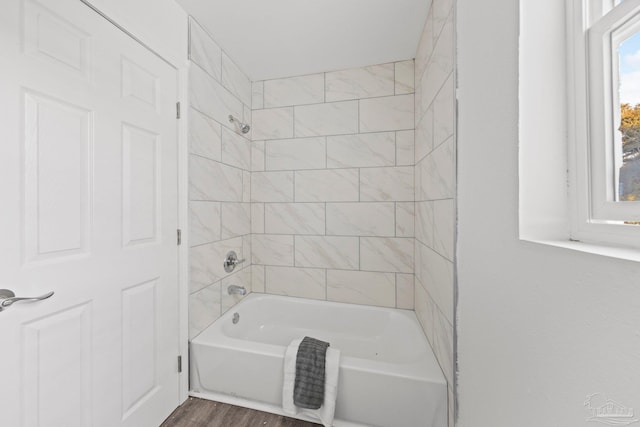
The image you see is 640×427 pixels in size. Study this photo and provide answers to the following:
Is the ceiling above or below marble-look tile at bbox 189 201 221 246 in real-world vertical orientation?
above

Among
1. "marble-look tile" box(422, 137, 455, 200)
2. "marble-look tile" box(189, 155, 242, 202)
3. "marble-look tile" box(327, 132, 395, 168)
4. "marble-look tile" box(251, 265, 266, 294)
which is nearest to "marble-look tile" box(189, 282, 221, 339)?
"marble-look tile" box(251, 265, 266, 294)

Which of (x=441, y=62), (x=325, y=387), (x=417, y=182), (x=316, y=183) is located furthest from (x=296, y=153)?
(x=325, y=387)

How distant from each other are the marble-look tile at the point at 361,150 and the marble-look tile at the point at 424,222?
49cm

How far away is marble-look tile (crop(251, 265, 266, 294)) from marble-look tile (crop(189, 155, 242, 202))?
0.67 meters

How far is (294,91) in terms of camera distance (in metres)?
2.19

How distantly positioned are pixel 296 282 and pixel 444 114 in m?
1.72

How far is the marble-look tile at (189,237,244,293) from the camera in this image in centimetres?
153

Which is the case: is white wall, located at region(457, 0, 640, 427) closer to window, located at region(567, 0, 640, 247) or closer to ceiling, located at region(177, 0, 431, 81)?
window, located at region(567, 0, 640, 247)

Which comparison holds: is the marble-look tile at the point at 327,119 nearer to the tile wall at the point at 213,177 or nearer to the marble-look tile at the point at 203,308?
the tile wall at the point at 213,177

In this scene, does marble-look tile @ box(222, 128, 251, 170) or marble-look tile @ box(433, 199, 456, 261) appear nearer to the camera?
marble-look tile @ box(433, 199, 456, 261)

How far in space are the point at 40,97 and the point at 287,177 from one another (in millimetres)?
Result: 1519

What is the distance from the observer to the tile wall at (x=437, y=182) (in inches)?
43.9

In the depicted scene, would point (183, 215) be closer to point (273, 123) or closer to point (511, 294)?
point (273, 123)

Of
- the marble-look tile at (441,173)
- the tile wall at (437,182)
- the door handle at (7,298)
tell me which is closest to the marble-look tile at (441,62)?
the tile wall at (437,182)
